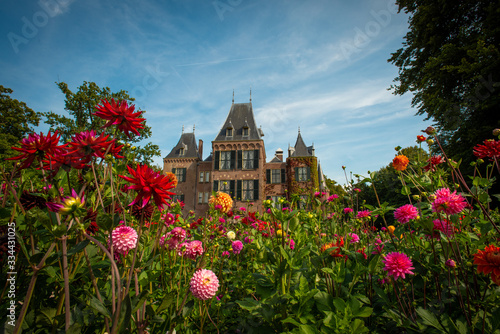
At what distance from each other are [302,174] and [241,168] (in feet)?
18.4

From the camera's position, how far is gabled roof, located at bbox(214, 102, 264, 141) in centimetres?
2222

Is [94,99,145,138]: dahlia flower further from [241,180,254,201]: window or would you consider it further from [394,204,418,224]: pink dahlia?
[241,180,254,201]: window

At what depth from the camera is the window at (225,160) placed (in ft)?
71.3

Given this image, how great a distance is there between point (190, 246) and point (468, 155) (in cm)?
921

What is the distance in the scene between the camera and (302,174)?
20.6 meters

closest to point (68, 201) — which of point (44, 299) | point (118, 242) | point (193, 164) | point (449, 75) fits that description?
point (118, 242)

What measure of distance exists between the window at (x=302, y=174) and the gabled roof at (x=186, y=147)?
33.5 feet

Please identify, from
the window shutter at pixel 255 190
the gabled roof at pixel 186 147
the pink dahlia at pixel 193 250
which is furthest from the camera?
the gabled roof at pixel 186 147

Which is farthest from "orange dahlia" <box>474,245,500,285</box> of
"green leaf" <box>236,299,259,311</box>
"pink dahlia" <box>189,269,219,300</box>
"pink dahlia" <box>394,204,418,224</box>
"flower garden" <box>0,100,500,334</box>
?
"pink dahlia" <box>189,269,219,300</box>

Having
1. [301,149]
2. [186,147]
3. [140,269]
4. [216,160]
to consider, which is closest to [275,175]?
[301,149]

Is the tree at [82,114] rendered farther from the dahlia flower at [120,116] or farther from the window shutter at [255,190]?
the dahlia flower at [120,116]

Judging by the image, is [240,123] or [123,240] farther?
[240,123]

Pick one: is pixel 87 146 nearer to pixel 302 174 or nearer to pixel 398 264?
pixel 398 264

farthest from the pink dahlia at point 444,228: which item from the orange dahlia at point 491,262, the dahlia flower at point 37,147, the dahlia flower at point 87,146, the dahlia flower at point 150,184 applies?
the dahlia flower at point 37,147
